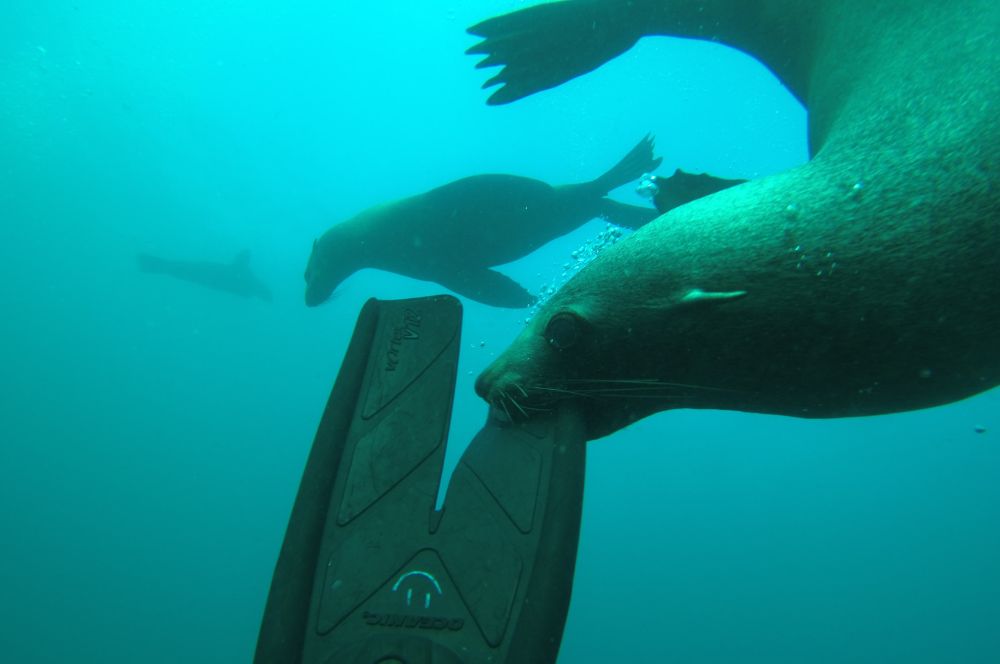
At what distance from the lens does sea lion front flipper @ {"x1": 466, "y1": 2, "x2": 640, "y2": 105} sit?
3.76m

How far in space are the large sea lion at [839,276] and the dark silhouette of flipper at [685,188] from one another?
0.51 meters

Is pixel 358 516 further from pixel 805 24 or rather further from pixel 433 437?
pixel 805 24

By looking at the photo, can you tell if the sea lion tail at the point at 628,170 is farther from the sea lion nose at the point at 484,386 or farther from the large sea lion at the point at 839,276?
the sea lion nose at the point at 484,386

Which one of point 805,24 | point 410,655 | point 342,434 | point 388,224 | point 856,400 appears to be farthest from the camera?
point 388,224

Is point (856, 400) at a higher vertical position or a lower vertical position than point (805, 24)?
lower

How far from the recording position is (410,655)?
4.85 ft

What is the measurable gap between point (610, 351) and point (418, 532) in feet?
2.96

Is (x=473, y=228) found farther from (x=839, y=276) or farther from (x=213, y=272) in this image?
(x=213, y=272)

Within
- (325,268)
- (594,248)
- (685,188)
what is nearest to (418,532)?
(685,188)

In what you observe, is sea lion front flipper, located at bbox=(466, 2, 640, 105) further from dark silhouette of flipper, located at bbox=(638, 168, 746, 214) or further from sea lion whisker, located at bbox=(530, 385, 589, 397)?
sea lion whisker, located at bbox=(530, 385, 589, 397)

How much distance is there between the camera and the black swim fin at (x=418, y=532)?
5.04 feet

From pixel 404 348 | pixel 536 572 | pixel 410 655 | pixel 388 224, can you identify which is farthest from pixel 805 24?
pixel 388 224

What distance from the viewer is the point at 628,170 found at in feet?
27.3

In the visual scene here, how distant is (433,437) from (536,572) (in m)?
0.72
